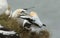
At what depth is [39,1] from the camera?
2.49 meters

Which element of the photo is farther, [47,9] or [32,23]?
[47,9]

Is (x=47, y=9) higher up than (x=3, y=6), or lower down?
higher up

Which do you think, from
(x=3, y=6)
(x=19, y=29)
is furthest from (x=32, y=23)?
(x=3, y=6)

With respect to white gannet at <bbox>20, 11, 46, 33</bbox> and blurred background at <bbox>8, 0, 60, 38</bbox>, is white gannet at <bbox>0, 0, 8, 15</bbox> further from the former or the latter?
blurred background at <bbox>8, 0, 60, 38</bbox>

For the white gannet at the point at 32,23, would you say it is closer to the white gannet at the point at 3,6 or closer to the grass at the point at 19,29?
the grass at the point at 19,29

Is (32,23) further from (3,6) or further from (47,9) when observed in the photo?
(47,9)

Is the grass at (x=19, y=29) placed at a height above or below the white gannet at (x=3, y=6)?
below

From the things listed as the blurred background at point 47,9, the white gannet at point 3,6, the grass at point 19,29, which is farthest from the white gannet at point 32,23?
the blurred background at point 47,9

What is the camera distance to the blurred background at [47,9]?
2.27m

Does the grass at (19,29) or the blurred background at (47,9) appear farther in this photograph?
the blurred background at (47,9)

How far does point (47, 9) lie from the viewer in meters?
2.38

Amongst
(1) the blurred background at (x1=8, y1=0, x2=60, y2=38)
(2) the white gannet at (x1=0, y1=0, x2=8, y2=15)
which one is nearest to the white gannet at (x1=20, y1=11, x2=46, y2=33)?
(2) the white gannet at (x1=0, y1=0, x2=8, y2=15)

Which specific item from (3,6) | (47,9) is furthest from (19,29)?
(47,9)

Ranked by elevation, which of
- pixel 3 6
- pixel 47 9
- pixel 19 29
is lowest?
pixel 19 29
